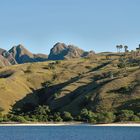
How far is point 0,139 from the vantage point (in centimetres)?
13288

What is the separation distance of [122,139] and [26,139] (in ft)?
88.8

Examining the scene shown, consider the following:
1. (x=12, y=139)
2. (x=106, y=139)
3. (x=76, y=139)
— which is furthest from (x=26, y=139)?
(x=106, y=139)

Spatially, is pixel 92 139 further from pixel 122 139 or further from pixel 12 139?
pixel 12 139

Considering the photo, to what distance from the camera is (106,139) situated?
434 ft

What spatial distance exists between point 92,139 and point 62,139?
8.38 metres

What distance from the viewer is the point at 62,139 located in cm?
13288

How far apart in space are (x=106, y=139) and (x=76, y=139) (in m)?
8.35

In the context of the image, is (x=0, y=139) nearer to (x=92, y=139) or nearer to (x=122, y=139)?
(x=92, y=139)

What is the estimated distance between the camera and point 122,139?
433 ft

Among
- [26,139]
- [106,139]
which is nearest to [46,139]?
[26,139]

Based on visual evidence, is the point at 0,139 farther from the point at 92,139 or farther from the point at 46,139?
the point at 92,139

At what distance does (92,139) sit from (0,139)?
84.2ft

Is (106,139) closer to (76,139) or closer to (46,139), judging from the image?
(76,139)

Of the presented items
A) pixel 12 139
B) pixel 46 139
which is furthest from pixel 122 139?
pixel 12 139
